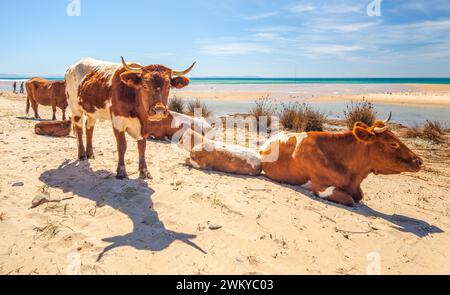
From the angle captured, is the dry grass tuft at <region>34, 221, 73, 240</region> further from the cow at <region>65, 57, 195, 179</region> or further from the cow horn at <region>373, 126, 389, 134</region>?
the cow horn at <region>373, 126, 389, 134</region>

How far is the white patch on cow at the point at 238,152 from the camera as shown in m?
5.57

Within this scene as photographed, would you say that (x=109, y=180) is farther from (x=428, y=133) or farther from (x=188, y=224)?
(x=428, y=133)

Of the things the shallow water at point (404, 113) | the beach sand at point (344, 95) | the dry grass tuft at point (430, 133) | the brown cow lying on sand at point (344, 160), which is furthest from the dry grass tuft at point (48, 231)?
the beach sand at point (344, 95)

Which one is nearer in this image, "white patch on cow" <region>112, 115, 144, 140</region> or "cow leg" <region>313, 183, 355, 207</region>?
"cow leg" <region>313, 183, 355, 207</region>

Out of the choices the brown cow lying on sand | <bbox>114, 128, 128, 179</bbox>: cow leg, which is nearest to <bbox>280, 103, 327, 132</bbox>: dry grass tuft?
the brown cow lying on sand

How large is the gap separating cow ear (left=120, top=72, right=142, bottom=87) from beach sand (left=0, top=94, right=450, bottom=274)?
143 cm

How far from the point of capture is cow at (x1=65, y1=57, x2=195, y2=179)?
4.21m

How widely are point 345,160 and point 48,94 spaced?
33.1ft

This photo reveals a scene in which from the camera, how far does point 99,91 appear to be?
5102 mm

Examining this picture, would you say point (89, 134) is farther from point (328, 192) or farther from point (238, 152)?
point (328, 192)

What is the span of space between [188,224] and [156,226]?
1.13ft

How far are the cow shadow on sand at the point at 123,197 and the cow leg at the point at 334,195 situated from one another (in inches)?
86.2
